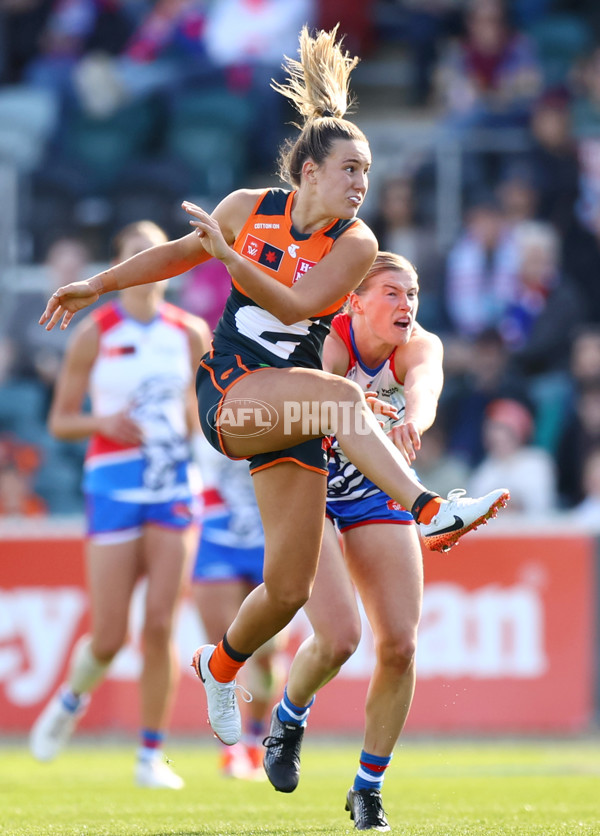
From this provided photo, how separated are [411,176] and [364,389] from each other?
7.70m

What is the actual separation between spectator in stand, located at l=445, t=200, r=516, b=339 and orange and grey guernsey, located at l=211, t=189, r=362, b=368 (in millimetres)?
A: 6691

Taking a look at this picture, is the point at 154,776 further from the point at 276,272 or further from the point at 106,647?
the point at 276,272

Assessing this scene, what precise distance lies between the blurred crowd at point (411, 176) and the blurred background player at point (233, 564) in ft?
9.08

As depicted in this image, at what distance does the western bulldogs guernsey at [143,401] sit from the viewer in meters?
7.12

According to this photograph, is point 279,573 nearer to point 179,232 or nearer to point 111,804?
point 111,804

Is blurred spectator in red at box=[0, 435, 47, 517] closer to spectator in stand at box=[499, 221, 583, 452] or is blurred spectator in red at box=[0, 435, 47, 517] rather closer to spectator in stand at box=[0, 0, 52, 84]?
spectator in stand at box=[499, 221, 583, 452]

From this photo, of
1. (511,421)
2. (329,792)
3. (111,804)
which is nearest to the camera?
(111,804)

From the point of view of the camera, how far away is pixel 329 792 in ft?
22.0

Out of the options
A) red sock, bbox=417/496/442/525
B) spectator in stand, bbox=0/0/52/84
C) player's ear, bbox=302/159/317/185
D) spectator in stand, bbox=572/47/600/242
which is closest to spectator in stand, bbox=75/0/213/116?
spectator in stand, bbox=0/0/52/84

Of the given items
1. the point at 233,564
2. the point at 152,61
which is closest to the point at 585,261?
the point at 152,61

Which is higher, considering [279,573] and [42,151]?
[42,151]

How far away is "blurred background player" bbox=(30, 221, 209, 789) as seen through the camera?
6.96m

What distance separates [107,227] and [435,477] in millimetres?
4112

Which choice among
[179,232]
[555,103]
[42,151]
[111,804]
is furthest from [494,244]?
[111,804]
